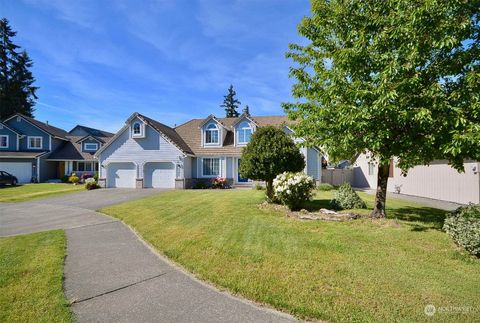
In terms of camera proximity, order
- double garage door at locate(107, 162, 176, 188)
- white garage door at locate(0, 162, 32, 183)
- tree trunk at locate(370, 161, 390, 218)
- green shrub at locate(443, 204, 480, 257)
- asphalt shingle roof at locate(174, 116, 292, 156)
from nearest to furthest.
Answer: green shrub at locate(443, 204, 480, 257) → tree trunk at locate(370, 161, 390, 218) → double garage door at locate(107, 162, 176, 188) → asphalt shingle roof at locate(174, 116, 292, 156) → white garage door at locate(0, 162, 32, 183)

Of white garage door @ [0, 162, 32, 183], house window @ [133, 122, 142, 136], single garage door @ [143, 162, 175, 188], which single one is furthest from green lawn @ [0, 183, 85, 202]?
white garage door @ [0, 162, 32, 183]

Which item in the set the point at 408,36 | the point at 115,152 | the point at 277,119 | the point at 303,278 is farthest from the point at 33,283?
the point at 277,119

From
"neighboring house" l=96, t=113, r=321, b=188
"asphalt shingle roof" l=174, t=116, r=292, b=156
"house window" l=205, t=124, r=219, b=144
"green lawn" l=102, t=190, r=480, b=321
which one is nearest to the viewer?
"green lawn" l=102, t=190, r=480, b=321

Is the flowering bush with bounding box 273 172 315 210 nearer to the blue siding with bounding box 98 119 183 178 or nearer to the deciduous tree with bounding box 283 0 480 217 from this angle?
the deciduous tree with bounding box 283 0 480 217

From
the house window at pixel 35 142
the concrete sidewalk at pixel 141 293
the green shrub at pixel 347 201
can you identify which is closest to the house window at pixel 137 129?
the house window at pixel 35 142

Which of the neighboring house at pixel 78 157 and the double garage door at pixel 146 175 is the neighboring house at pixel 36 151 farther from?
the double garage door at pixel 146 175

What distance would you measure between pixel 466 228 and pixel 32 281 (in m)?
9.01

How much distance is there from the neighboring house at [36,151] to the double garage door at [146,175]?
1181 centimetres

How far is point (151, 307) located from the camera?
410cm

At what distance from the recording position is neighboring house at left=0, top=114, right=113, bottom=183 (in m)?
32.8

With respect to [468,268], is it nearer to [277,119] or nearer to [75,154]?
[277,119]

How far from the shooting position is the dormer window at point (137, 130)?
83.2 feet

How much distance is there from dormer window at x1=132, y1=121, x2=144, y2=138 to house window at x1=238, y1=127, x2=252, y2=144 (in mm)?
9127

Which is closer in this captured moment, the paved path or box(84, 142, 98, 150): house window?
the paved path
